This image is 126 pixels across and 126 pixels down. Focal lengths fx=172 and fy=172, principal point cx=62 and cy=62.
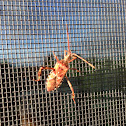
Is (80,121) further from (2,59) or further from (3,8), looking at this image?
(3,8)

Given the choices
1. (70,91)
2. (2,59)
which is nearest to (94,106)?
(70,91)

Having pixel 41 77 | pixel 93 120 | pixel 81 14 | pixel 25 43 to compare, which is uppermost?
pixel 81 14

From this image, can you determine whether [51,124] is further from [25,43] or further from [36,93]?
[25,43]

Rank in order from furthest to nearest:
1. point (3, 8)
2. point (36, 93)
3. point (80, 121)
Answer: point (80, 121) → point (36, 93) → point (3, 8)

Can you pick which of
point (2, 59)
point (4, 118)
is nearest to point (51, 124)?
point (4, 118)

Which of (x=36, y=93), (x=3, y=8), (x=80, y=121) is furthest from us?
(x=80, y=121)

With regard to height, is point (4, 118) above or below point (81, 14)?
below

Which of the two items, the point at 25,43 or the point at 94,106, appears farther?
the point at 94,106
